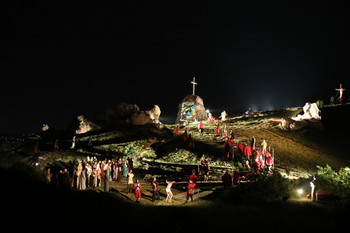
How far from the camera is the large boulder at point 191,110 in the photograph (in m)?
55.2

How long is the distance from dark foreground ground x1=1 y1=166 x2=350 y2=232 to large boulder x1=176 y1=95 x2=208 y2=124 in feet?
129

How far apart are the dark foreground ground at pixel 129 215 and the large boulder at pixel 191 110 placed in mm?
39250

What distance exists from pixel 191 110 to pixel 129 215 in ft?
141

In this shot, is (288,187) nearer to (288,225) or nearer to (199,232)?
(288,225)

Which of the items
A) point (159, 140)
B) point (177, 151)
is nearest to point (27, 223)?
point (177, 151)

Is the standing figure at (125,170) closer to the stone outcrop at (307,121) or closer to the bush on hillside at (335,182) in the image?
the bush on hillside at (335,182)

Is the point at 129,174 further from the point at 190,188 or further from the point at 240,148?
the point at 240,148

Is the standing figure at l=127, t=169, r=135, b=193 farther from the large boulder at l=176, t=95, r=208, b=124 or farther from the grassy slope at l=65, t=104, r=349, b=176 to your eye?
the large boulder at l=176, t=95, r=208, b=124

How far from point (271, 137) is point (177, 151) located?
41.7 feet

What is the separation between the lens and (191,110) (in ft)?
182

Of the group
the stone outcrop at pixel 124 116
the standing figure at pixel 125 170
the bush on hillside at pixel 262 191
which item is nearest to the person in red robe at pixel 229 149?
the bush on hillside at pixel 262 191

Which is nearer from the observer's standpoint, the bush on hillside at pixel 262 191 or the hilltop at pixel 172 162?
the hilltop at pixel 172 162

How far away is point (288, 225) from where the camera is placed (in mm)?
12258

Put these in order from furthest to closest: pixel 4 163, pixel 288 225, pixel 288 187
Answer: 1. pixel 288 187
2. pixel 4 163
3. pixel 288 225
